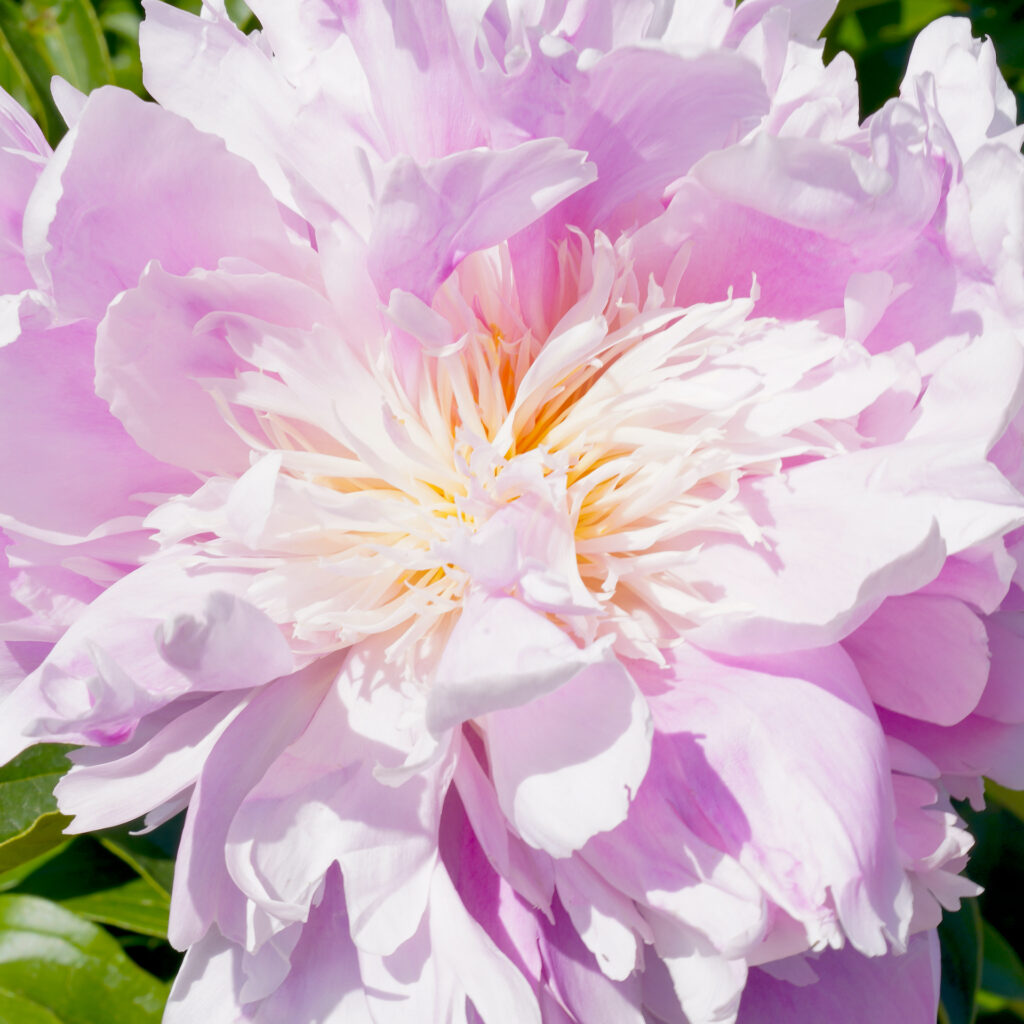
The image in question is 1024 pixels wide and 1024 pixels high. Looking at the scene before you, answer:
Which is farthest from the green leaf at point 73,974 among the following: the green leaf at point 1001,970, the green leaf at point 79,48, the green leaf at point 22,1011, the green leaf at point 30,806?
the green leaf at point 1001,970

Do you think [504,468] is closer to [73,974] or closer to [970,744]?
[970,744]

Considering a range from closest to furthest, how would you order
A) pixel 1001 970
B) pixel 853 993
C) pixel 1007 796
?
pixel 853 993
pixel 1007 796
pixel 1001 970

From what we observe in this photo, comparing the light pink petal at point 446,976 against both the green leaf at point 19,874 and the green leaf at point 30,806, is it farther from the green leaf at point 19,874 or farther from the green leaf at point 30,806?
the green leaf at point 19,874

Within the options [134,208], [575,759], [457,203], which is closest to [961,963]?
[575,759]

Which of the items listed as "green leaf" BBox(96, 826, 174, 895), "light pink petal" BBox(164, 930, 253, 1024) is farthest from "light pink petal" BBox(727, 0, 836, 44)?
"green leaf" BBox(96, 826, 174, 895)

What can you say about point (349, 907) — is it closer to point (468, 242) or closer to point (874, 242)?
point (468, 242)

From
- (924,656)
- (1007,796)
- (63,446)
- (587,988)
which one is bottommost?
(1007,796)

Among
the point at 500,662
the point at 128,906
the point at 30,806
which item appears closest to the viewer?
the point at 500,662

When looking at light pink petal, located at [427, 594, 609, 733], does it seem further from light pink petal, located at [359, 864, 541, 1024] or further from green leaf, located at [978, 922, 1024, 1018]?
green leaf, located at [978, 922, 1024, 1018]
